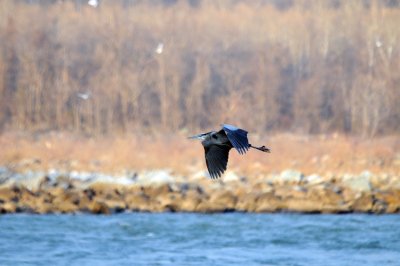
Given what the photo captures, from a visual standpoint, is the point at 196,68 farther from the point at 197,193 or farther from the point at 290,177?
the point at 197,193

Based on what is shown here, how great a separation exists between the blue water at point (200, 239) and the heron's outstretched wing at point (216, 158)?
3867mm

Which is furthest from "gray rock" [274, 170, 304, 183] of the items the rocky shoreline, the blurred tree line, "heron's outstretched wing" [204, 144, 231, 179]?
"heron's outstretched wing" [204, 144, 231, 179]

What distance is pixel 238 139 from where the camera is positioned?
9.99 m

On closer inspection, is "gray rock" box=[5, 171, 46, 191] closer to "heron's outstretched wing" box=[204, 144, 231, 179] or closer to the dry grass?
the dry grass

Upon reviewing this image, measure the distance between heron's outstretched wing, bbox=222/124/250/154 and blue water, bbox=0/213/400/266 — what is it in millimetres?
4679

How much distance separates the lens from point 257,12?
4134cm

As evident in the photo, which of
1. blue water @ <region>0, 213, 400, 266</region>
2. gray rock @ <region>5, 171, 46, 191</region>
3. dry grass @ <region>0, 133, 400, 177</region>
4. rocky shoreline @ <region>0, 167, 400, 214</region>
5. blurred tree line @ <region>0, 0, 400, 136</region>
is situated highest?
blurred tree line @ <region>0, 0, 400, 136</region>

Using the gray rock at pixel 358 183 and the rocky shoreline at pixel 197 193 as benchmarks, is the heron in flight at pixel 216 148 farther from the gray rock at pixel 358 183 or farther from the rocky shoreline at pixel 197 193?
the gray rock at pixel 358 183

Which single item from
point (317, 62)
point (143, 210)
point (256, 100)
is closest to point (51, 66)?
point (256, 100)

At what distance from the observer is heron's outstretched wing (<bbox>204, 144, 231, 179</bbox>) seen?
10.9 metres

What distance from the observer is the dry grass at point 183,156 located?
2422 cm

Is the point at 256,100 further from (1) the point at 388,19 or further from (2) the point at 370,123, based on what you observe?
(1) the point at 388,19

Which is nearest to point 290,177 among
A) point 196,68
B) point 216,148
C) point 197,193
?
point 197,193

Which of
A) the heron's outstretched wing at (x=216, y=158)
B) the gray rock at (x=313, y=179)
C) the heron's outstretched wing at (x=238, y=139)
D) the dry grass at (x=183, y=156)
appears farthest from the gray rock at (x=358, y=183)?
the heron's outstretched wing at (x=238, y=139)
